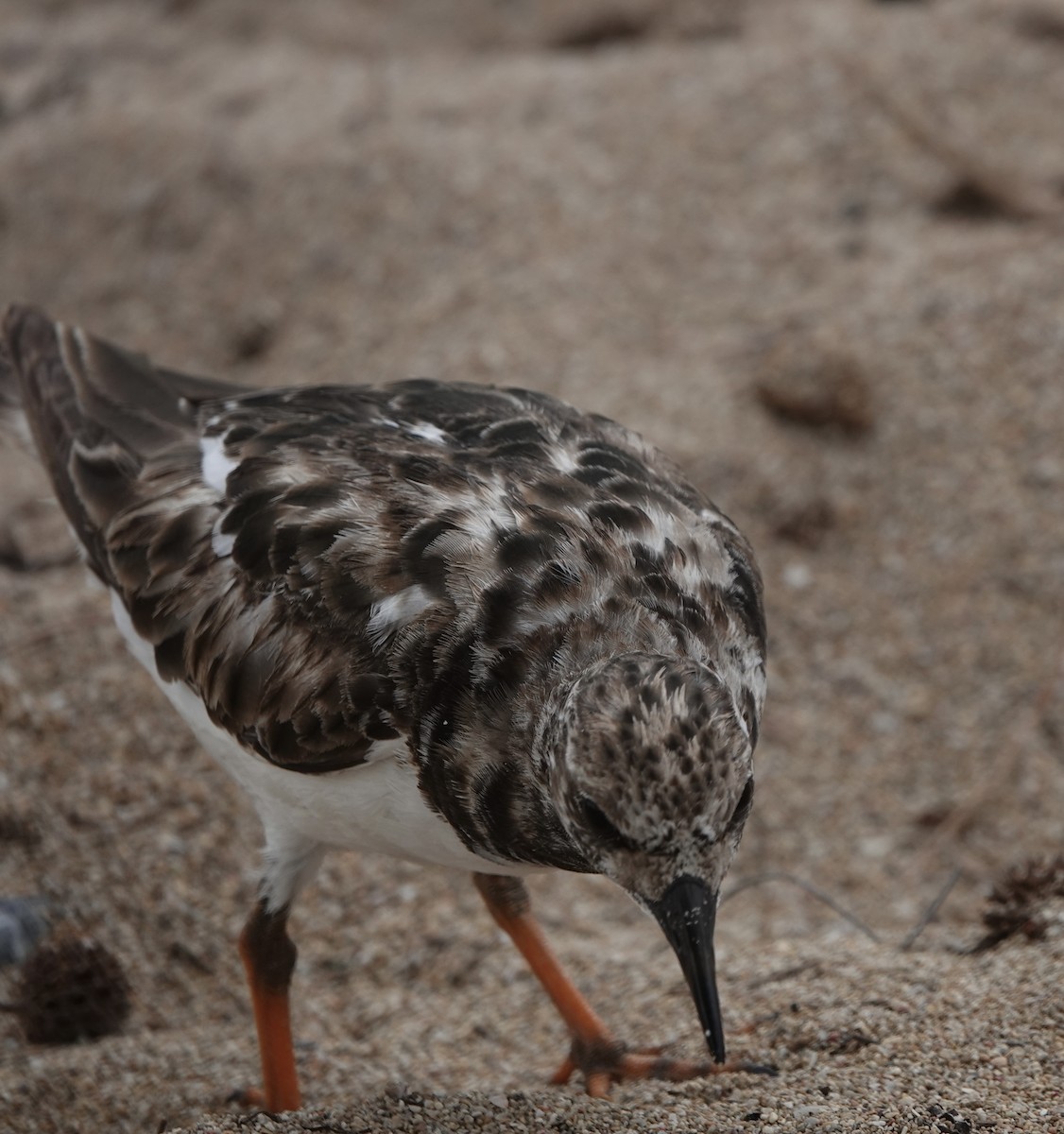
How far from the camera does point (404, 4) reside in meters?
9.55

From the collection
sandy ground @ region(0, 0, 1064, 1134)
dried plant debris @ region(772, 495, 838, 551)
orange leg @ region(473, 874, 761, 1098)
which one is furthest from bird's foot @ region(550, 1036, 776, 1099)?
dried plant debris @ region(772, 495, 838, 551)

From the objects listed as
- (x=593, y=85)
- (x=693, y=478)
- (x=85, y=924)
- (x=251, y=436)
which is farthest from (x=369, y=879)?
(x=593, y=85)

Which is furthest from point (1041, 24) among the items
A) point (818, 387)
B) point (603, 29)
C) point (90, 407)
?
point (90, 407)

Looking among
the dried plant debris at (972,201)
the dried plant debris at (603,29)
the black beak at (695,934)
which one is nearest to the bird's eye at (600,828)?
the black beak at (695,934)

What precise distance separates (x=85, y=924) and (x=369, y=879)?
921 mm

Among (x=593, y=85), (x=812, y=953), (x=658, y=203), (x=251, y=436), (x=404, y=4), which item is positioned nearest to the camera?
(x=251, y=436)

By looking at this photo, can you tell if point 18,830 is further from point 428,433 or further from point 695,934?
point 695,934

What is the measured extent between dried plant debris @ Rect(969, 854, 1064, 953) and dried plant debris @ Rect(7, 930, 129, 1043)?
249cm

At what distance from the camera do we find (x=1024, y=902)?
4039 millimetres

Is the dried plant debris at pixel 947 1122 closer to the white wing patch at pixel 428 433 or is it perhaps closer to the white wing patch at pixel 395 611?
the white wing patch at pixel 395 611

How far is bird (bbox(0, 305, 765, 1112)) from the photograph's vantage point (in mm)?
2756

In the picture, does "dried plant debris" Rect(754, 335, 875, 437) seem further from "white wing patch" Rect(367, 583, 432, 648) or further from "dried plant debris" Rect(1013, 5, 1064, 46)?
"white wing patch" Rect(367, 583, 432, 648)

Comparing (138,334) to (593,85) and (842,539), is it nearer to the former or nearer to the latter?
(593,85)

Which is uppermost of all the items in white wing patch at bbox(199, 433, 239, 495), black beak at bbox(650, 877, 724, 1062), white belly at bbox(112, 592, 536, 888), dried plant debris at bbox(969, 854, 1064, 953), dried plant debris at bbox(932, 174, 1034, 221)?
white wing patch at bbox(199, 433, 239, 495)
